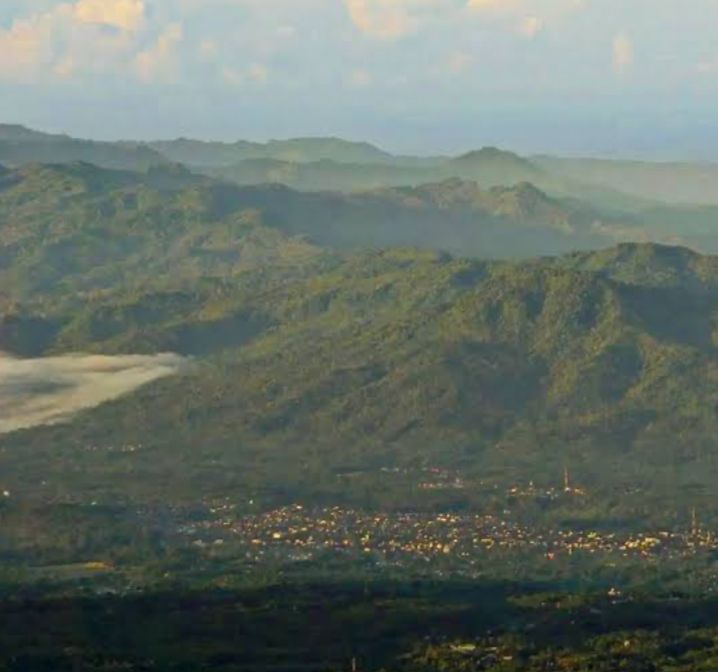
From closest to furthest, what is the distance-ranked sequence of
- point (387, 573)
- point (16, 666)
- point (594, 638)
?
point (16, 666), point (594, 638), point (387, 573)

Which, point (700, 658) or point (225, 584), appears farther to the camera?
point (225, 584)

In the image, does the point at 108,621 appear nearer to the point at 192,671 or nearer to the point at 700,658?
the point at 192,671

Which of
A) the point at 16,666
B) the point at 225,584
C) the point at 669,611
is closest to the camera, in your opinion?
the point at 16,666

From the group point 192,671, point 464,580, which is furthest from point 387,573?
point 192,671

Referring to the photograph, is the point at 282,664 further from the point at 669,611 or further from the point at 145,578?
the point at 145,578

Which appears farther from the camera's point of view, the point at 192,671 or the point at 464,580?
the point at 464,580

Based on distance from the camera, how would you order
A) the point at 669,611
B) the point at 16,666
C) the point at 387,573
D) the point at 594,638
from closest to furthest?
the point at 16,666 < the point at 594,638 < the point at 669,611 < the point at 387,573

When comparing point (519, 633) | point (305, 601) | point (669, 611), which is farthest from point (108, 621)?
point (669, 611)

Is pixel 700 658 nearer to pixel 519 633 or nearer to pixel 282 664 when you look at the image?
pixel 519 633

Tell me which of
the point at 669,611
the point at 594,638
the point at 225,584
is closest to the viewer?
the point at 594,638
